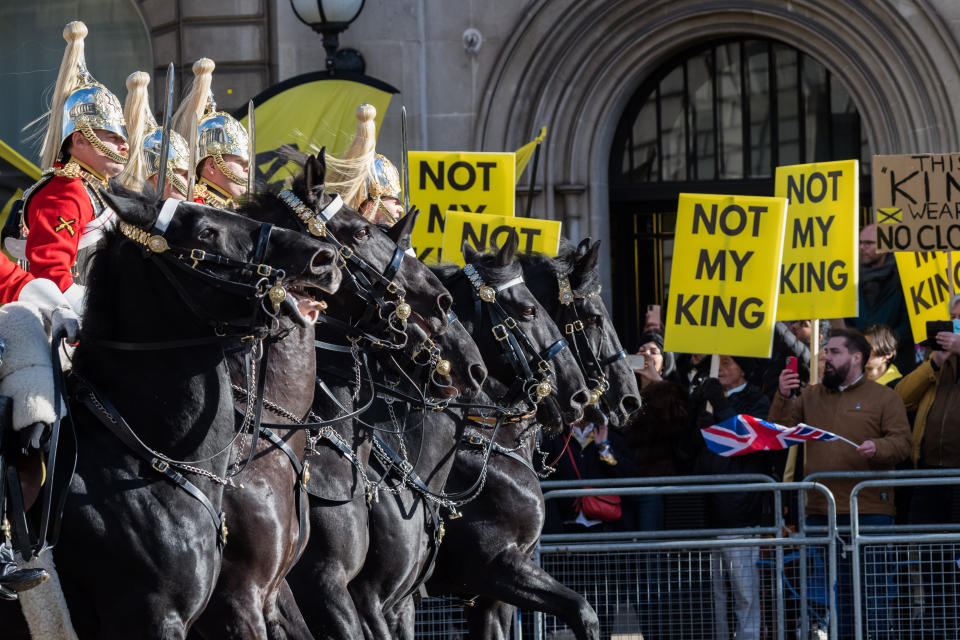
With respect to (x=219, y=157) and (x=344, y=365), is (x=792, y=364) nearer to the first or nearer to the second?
(x=219, y=157)

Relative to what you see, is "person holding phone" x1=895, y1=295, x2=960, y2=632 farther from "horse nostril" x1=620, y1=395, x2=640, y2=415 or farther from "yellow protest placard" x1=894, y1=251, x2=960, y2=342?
"horse nostril" x1=620, y1=395, x2=640, y2=415

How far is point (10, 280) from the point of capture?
5.88 metres

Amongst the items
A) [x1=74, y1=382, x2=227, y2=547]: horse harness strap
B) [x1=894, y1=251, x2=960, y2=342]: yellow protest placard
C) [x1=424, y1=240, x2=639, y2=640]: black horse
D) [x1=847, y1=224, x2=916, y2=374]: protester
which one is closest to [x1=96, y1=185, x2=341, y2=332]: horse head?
[x1=74, y1=382, x2=227, y2=547]: horse harness strap

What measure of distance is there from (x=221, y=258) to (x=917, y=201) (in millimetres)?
6758

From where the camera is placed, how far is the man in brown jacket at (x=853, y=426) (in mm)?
9555

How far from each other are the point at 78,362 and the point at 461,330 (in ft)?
7.07

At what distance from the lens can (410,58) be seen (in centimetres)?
1384

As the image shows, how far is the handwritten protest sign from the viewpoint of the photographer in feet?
35.1

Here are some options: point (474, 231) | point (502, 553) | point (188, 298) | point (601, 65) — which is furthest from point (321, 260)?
point (601, 65)

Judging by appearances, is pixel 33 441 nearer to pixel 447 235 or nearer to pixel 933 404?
pixel 447 235

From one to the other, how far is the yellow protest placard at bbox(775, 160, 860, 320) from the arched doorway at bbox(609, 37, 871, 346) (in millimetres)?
3046

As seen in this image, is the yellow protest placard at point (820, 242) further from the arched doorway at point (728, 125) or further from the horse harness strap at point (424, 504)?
the horse harness strap at point (424, 504)

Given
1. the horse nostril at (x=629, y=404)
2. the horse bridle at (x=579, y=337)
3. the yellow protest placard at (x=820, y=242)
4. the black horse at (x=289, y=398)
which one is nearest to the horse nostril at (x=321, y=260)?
the black horse at (x=289, y=398)

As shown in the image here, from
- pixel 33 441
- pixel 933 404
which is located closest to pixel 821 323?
pixel 933 404
